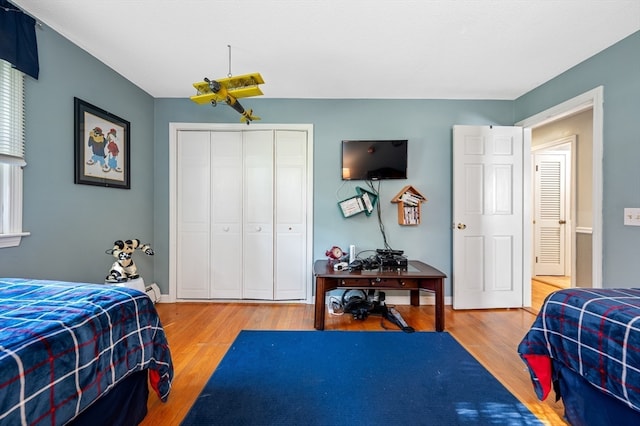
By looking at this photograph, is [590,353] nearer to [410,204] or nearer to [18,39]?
[410,204]

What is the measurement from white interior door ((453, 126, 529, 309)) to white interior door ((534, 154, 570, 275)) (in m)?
1.87

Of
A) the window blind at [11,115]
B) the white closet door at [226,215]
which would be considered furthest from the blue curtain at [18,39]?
the white closet door at [226,215]

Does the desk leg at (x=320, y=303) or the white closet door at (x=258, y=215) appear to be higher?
the white closet door at (x=258, y=215)

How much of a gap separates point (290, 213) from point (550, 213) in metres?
4.34

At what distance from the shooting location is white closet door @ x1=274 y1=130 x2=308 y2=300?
3.03 meters

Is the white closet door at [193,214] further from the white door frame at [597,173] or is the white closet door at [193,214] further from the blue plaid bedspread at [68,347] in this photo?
the white door frame at [597,173]

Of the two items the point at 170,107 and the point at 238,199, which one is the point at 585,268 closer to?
→ the point at 238,199

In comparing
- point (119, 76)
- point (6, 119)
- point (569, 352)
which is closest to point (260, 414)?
point (569, 352)

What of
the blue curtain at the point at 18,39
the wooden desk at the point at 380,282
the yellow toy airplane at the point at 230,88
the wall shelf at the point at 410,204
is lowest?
the wooden desk at the point at 380,282

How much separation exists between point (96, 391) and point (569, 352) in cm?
211

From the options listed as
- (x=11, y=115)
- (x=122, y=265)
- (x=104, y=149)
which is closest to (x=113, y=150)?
(x=104, y=149)

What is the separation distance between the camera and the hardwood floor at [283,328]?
152 centimetres

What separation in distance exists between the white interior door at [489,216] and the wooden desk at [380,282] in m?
0.73

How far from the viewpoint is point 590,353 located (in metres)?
1.15
